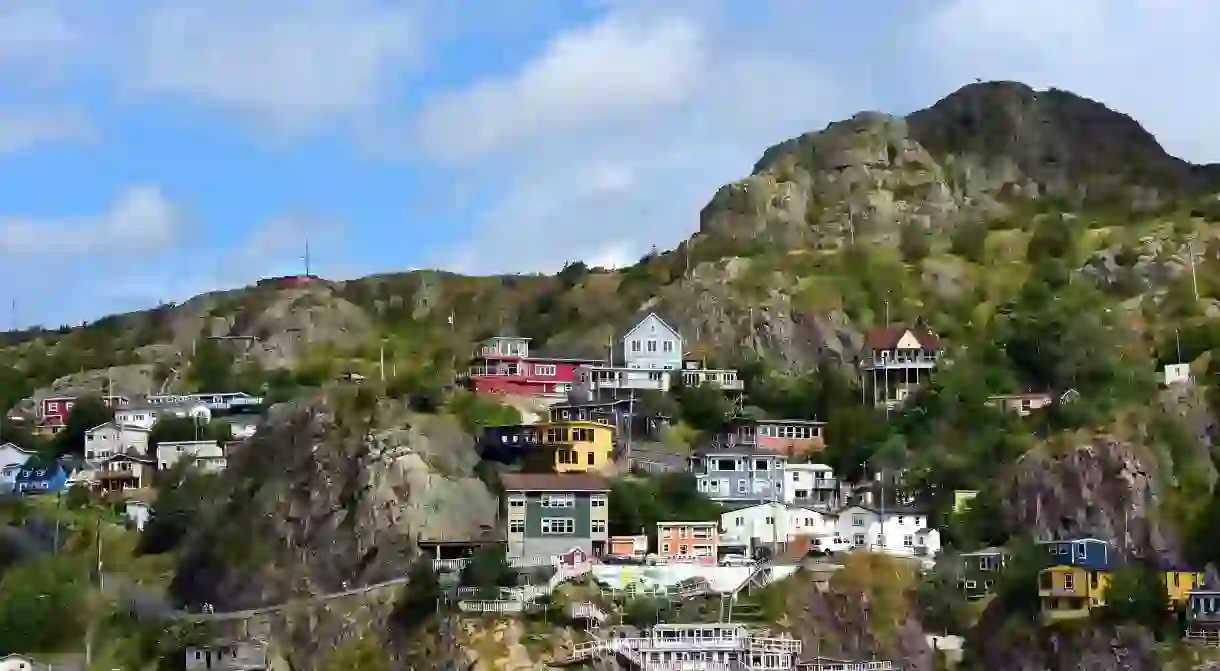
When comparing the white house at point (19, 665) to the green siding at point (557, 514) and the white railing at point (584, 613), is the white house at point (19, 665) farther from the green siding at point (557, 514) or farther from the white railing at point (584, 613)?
the white railing at point (584, 613)

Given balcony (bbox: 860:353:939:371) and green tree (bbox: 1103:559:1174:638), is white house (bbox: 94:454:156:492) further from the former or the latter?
→ green tree (bbox: 1103:559:1174:638)

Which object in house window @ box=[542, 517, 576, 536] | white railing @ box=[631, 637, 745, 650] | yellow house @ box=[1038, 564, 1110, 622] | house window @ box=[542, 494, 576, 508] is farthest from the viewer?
house window @ box=[542, 494, 576, 508]

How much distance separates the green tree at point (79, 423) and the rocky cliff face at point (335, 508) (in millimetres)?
24988

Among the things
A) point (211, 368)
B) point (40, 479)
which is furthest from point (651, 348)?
point (211, 368)

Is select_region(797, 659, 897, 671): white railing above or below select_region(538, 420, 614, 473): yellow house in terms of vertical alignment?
below

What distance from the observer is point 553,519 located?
78.3 metres

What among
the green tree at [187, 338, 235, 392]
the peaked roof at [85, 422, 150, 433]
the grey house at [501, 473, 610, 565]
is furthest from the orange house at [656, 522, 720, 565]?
the green tree at [187, 338, 235, 392]

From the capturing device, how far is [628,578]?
246 feet

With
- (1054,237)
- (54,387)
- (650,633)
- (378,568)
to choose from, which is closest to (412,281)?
(54,387)

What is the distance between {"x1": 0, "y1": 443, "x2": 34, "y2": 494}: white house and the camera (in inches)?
4129

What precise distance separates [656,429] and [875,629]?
21911 mm

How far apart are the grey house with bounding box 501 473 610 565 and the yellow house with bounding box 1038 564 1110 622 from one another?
1752cm

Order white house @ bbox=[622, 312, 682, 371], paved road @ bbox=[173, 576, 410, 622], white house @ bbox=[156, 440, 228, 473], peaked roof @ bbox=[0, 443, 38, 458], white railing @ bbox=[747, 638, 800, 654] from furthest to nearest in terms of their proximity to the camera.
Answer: peaked roof @ bbox=[0, 443, 38, 458]
white house @ bbox=[622, 312, 682, 371]
white house @ bbox=[156, 440, 228, 473]
paved road @ bbox=[173, 576, 410, 622]
white railing @ bbox=[747, 638, 800, 654]

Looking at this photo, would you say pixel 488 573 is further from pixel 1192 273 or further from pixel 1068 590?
pixel 1192 273
